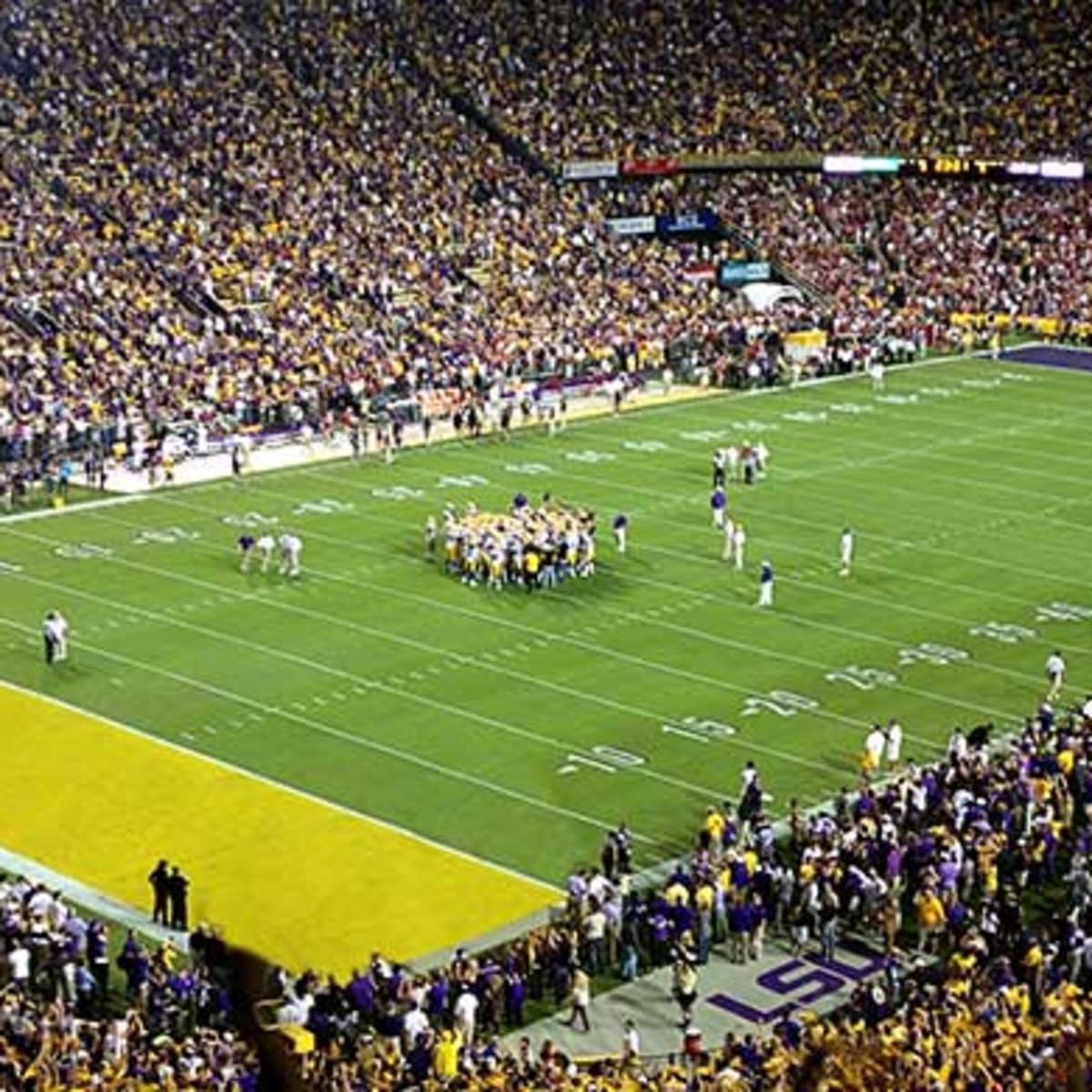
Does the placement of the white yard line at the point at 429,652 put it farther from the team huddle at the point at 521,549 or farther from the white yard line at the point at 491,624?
the team huddle at the point at 521,549

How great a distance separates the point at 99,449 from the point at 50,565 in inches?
292

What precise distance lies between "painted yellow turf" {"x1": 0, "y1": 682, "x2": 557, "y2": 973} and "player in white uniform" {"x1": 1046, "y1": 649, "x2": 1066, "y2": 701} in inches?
359

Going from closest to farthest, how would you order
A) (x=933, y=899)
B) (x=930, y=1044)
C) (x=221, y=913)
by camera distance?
(x=930, y=1044) < (x=933, y=899) < (x=221, y=913)

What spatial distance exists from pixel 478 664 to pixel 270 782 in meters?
5.03

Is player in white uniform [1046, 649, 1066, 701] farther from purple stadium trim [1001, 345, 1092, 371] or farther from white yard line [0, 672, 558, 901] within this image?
purple stadium trim [1001, 345, 1092, 371]

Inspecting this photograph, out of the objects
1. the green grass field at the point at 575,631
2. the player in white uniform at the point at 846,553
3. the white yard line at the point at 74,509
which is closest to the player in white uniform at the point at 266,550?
the green grass field at the point at 575,631

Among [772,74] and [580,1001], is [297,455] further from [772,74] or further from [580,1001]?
[772,74]

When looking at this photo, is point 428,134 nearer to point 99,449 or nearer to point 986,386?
point 986,386

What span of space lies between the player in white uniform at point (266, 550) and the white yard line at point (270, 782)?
4499 millimetres

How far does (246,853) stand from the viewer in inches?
866

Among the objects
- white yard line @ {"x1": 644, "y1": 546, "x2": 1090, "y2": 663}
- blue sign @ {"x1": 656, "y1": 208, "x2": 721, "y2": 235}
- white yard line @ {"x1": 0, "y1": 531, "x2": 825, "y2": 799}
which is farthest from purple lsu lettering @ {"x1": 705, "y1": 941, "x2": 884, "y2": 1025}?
blue sign @ {"x1": 656, "y1": 208, "x2": 721, "y2": 235}

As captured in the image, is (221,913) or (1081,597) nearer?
(221,913)

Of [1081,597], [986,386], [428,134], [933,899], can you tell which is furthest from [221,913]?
[428,134]

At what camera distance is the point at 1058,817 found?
21.9 meters
